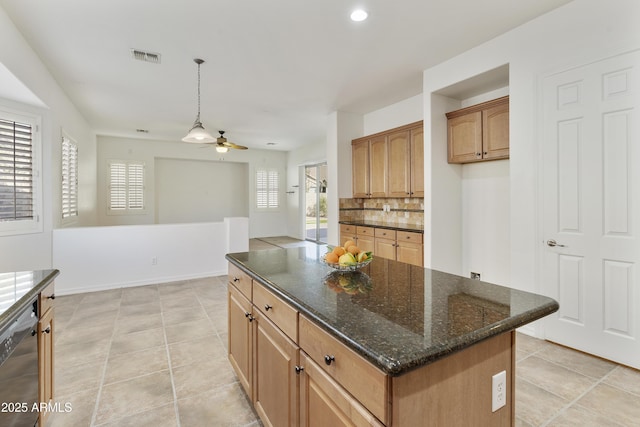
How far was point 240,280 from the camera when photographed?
198 cm

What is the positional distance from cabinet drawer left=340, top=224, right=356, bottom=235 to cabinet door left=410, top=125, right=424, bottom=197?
3.98 feet

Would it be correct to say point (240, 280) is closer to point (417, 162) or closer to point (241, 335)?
point (241, 335)

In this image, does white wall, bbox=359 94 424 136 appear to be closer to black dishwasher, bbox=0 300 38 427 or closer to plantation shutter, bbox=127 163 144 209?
black dishwasher, bbox=0 300 38 427

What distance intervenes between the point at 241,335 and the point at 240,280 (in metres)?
0.34

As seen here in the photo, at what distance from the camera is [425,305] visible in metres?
1.19

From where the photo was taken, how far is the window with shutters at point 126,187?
7633mm

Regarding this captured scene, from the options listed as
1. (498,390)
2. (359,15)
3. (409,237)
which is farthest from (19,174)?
(498,390)

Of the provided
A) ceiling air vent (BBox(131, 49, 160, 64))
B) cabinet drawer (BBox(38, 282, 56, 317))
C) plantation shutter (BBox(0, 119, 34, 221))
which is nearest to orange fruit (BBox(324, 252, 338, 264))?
cabinet drawer (BBox(38, 282, 56, 317))

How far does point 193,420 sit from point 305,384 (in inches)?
44.9

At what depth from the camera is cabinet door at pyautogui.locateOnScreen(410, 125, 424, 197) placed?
434 cm

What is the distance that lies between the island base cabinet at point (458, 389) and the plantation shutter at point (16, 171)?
4331mm

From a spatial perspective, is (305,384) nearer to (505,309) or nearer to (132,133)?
(505,309)

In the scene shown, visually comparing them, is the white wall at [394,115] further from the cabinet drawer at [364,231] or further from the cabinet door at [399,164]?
the cabinet drawer at [364,231]

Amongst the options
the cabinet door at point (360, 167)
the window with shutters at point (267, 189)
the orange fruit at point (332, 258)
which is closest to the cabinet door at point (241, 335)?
the orange fruit at point (332, 258)
